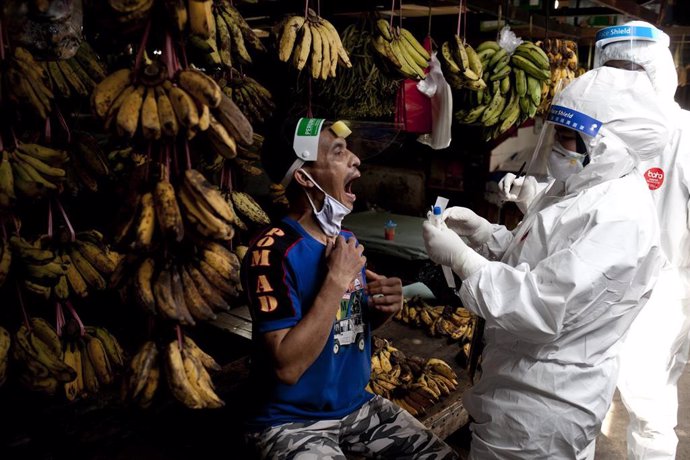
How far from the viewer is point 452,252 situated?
250 centimetres

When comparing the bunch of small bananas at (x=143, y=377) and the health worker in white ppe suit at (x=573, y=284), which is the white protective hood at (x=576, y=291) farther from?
the bunch of small bananas at (x=143, y=377)

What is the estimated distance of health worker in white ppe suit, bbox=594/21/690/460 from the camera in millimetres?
3689

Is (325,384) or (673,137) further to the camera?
(673,137)

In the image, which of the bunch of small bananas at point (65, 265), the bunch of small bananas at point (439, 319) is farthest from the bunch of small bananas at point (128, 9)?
the bunch of small bananas at point (439, 319)

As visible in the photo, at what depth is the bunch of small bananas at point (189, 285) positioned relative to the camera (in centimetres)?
152

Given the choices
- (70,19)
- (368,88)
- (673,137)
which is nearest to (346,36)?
(368,88)

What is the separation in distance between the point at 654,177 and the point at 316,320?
3.03 m

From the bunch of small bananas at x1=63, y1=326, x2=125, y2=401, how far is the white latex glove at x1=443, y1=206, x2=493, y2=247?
6.39ft

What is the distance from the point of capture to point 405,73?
9.34ft

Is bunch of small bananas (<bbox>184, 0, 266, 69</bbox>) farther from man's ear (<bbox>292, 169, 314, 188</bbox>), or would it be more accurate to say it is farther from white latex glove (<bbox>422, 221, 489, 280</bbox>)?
white latex glove (<bbox>422, 221, 489, 280</bbox>)

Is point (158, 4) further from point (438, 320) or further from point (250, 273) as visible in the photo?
point (438, 320)

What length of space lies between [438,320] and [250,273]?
2591 mm

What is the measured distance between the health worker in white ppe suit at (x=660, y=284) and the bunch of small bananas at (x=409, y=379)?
131 cm

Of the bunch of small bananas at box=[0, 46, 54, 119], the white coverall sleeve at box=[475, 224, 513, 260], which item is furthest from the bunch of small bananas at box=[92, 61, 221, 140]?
the white coverall sleeve at box=[475, 224, 513, 260]
